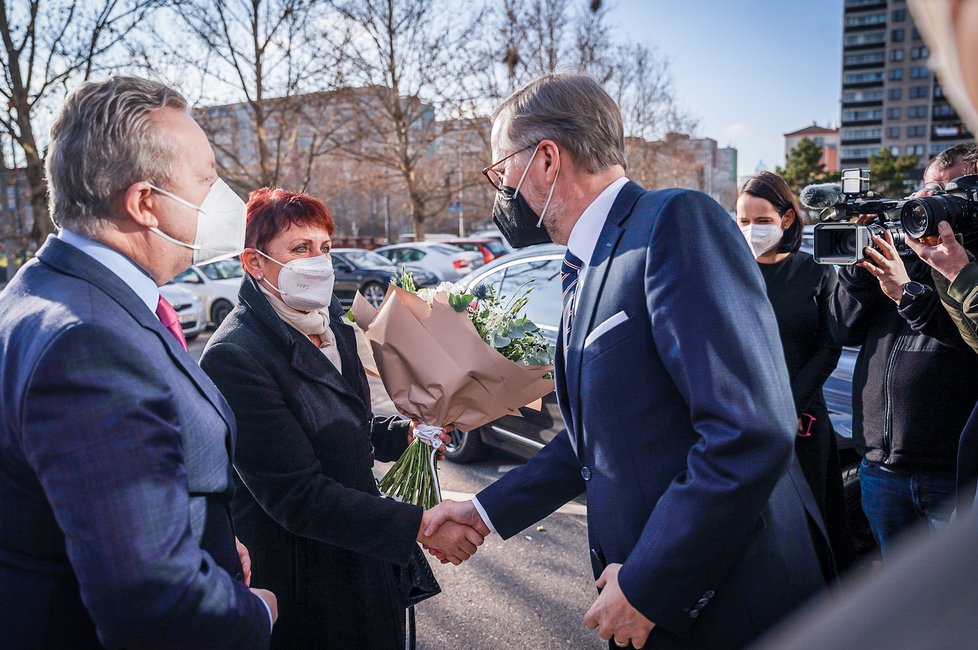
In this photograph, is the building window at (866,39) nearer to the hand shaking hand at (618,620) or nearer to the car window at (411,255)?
the car window at (411,255)

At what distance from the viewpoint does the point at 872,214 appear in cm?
267

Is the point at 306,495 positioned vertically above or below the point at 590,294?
below

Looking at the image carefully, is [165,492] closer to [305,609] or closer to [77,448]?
[77,448]

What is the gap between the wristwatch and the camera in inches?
94.7

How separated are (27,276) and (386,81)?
20.0 metres

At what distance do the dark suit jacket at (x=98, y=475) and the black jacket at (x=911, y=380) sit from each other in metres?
2.30

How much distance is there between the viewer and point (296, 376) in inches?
80.6

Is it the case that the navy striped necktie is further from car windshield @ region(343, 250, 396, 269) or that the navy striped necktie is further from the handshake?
car windshield @ region(343, 250, 396, 269)

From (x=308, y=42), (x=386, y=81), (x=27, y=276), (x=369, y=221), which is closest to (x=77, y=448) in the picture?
(x=27, y=276)

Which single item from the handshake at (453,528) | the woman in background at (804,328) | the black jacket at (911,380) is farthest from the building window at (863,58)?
the handshake at (453,528)

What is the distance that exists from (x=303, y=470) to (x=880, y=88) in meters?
117

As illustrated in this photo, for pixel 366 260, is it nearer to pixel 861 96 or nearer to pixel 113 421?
pixel 113 421

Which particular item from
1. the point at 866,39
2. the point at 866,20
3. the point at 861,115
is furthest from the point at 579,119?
the point at 866,20

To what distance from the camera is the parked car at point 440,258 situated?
1846 cm
